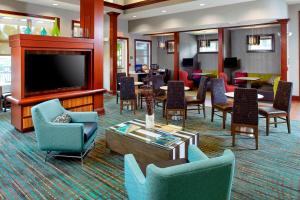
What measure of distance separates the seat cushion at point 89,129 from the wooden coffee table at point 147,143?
0.25 m

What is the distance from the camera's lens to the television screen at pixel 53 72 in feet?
16.6

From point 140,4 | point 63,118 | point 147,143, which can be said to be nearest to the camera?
point 147,143

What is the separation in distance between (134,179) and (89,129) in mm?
1963

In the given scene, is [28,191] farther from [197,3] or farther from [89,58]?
[197,3]

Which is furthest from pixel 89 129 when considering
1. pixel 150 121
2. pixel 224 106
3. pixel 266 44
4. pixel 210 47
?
pixel 210 47

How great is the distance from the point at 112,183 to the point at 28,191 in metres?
0.90

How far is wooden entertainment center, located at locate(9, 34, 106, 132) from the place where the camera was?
4.80 metres

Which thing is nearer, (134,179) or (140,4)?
(134,179)

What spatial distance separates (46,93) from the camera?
215 inches

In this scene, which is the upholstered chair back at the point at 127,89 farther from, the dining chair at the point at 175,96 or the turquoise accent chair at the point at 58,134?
the turquoise accent chair at the point at 58,134

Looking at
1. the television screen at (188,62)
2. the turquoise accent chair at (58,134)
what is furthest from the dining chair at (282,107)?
the television screen at (188,62)

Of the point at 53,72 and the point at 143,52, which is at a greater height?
the point at 143,52

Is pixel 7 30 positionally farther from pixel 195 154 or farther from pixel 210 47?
pixel 210 47

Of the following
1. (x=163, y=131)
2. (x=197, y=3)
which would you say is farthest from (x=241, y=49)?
(x=163, y=131)
